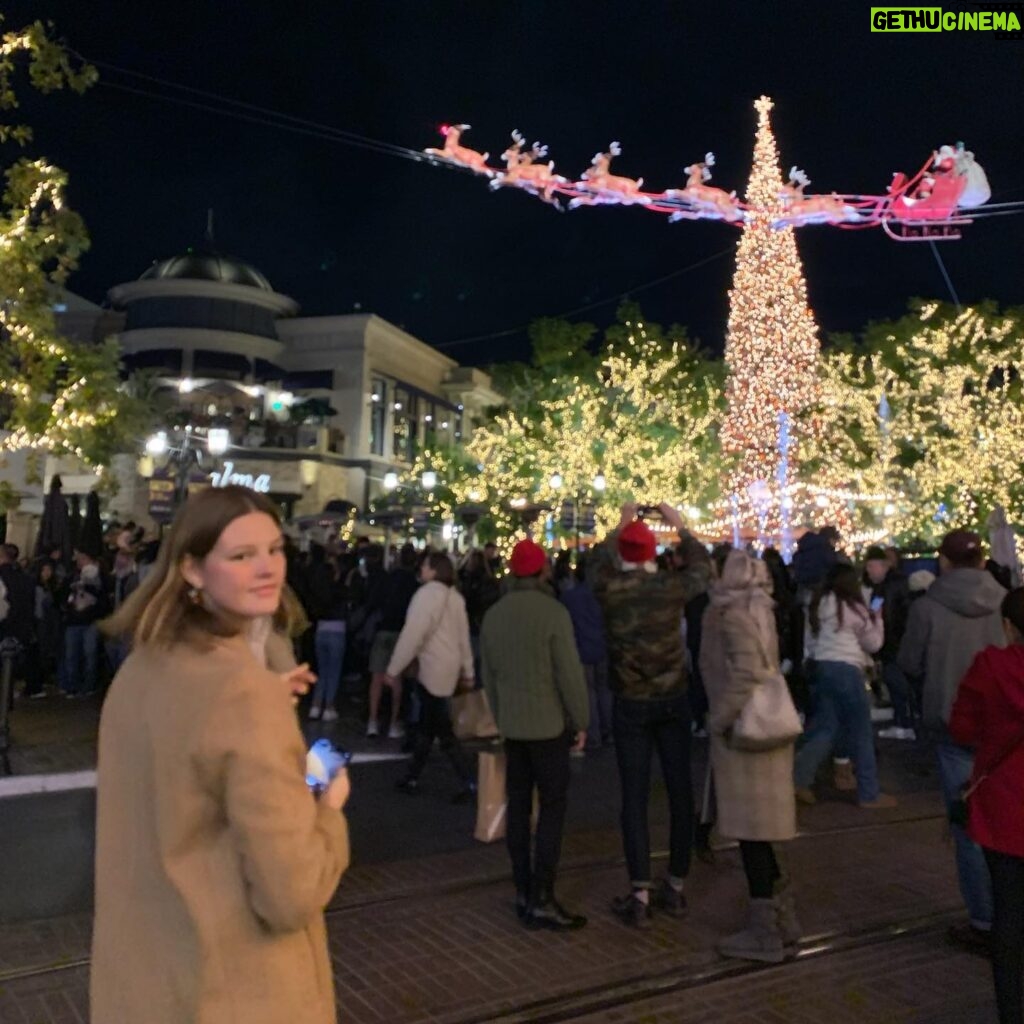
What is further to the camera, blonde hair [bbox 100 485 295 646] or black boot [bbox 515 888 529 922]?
black boot [bbox 515 888 529 922]

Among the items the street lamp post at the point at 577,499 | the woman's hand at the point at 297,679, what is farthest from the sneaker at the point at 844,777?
the street lamp post at the point at 577,499

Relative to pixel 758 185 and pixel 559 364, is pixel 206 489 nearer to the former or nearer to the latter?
pixel 758 185

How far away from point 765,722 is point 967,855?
1251 mm

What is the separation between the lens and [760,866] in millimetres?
5152

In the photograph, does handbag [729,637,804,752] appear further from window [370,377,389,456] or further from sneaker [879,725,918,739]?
window [370,377,389,456]

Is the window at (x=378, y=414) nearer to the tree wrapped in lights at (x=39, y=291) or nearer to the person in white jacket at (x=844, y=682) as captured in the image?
the tree wrapped in lights at (x=39, y=291)

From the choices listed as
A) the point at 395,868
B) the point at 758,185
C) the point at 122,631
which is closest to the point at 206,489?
the point at 122,631

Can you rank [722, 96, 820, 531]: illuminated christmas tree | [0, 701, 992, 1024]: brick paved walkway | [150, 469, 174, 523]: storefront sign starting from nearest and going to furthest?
[0, 701, 992, 1024]: brick paved walkway < [150, 469, 174, 523]: storefront sign < [722, 96, 820, 531]: illuminated christmas tree

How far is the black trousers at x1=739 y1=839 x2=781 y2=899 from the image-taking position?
16.9ft

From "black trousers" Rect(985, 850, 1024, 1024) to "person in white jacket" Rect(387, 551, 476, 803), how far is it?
4600mm

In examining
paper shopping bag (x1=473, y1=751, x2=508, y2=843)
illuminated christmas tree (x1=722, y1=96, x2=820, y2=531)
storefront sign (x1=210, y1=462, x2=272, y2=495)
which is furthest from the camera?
storefront sign (x1=210, y1=462, x2=272, y2=495)

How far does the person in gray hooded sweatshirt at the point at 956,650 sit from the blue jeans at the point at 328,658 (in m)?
7.00

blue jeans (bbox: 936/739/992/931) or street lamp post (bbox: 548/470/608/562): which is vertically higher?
street lamp post (bbox: 548/470/608/562)

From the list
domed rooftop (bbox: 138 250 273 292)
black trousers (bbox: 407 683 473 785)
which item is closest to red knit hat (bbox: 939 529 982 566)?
black trousers (bbox: 407 683 473 785)
